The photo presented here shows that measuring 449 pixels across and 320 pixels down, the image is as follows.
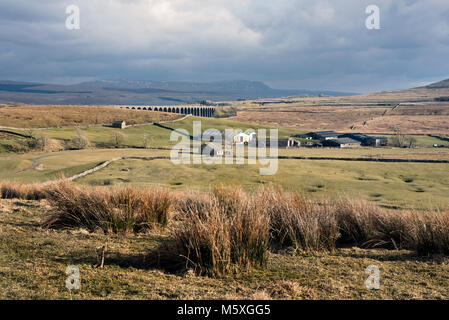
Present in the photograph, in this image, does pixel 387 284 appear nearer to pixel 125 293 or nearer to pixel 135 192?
pixel 125 293

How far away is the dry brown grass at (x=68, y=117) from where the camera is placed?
91500 mm

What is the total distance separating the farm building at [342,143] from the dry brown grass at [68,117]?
2152 inches

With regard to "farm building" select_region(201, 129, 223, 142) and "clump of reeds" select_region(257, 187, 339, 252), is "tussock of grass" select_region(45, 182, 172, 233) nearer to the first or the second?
"clump of reeds" select_region(257, 187, 339, 252)

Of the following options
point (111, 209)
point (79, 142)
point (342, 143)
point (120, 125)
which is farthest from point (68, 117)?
point (111, 209)

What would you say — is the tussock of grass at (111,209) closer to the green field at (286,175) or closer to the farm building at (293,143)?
the green field at (286,175)

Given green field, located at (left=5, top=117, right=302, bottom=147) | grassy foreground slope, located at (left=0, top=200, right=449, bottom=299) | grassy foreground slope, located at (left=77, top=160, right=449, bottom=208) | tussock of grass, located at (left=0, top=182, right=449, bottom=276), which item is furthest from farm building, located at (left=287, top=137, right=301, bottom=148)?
grassy foreground slope, located at (left=0, top=200, right=449, bottom=299)

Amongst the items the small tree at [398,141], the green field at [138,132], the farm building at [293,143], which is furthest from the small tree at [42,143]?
the small tree at [398,141]

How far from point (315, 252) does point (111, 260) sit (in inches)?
163

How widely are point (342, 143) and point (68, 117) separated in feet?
244

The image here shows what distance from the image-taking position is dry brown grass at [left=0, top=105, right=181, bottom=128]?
91500 mm

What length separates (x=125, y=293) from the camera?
17.5 ft

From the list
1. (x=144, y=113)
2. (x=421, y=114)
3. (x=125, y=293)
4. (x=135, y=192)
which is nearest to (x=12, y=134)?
(x=144, y=113)

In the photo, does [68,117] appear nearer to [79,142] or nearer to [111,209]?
[79,142]

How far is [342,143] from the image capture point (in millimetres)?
→ 88312
